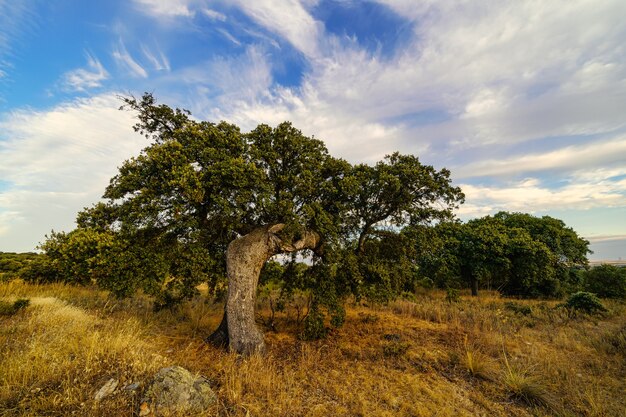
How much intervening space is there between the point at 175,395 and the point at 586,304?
20921 millimetres

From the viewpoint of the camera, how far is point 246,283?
9258mm

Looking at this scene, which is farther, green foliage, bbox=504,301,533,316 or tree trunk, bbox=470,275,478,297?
tree trunk, bbox=470,275,478,297

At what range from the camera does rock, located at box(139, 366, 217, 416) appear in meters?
5.15

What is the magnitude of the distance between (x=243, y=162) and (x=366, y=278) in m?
6.48

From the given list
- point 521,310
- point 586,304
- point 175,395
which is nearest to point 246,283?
point 175,395

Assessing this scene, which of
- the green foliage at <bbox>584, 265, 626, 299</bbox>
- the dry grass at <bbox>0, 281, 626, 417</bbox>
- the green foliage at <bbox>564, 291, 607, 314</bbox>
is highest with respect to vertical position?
the green foliage at <bbox>584, 265, 626, 299</bbox>

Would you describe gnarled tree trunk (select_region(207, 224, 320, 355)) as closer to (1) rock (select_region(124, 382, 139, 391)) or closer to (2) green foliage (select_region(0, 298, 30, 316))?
(1) rock (select_region(124, 382, 139, 391))

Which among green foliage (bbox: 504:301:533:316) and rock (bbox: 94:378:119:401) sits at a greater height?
green foliage (bbox: 504:301:533:316)

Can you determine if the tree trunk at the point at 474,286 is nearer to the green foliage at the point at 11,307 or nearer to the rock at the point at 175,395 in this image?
the rock at the point at 175,395

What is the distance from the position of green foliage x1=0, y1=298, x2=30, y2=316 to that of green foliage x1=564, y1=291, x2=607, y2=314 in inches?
1017

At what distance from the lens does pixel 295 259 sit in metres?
12.0

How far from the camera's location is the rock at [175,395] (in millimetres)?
5148

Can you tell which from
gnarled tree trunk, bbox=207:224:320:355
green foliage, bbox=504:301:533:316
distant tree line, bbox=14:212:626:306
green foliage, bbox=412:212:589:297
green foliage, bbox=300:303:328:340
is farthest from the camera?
green foliage, bbox=412:212:589:297

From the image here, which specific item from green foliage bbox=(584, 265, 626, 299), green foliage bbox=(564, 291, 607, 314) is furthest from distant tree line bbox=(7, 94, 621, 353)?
green foliage bbox=(584, 265, 626, 299)
